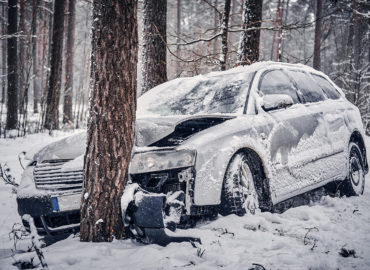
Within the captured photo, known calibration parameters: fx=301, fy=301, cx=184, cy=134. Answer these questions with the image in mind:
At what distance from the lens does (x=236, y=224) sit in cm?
269

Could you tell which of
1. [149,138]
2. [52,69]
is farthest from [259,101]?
[52,69]

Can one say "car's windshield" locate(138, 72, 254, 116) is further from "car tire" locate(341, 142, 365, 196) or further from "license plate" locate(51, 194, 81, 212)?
"car tire" locate(341, 142, 365, 196)

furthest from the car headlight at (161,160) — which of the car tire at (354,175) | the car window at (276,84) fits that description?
the car tire at (354,175)

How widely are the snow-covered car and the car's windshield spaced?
0.01m

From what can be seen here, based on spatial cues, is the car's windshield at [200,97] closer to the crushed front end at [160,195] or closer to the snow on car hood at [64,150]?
the snow on car hood at [64,150]

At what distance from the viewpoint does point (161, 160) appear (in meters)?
2.54

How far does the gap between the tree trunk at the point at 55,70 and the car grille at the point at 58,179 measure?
7616mm

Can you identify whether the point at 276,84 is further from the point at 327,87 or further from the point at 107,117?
the point at 107,117

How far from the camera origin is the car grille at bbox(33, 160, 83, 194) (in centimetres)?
271

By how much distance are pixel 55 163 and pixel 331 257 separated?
8.11 ft

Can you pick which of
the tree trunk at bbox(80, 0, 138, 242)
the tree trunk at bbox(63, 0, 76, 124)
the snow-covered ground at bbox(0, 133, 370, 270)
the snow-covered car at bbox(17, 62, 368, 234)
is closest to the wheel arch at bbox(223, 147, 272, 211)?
the snow-covered car at bbox(17, 62, 368, 234)

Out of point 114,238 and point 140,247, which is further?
point 114,238

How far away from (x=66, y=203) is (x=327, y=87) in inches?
166

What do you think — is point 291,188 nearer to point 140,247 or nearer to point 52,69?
point 140,247
